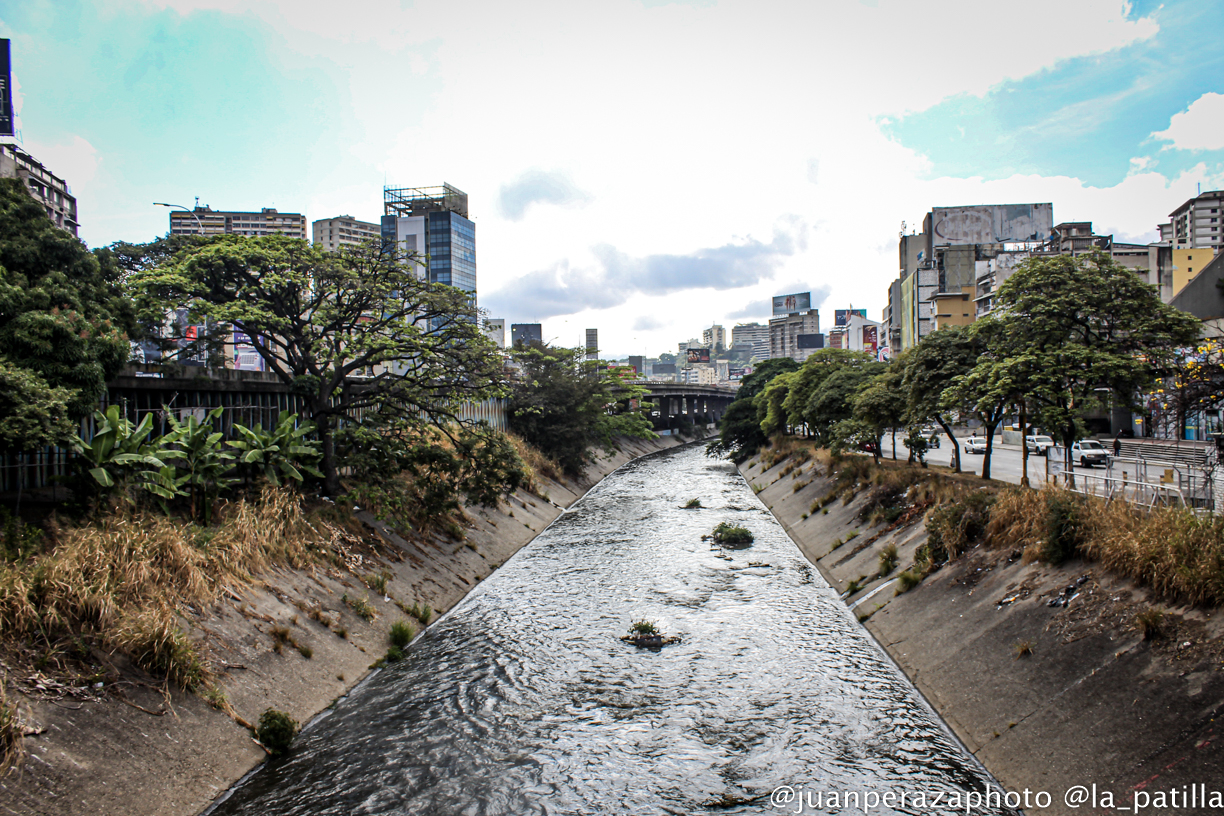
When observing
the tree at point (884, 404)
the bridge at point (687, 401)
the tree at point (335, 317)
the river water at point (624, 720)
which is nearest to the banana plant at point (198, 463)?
the tree at point (335, 317)

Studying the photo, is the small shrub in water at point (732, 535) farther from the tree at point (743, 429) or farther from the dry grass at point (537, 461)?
the tree at point (743, 429)

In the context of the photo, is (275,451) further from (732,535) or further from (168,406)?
(732,535)

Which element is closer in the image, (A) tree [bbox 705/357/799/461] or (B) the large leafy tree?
(B) the large leafy tree

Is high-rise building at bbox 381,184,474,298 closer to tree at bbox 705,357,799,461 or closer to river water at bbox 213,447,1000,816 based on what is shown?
tree at bbox 705,357,799,461

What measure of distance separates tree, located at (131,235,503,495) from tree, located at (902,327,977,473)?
747 inches

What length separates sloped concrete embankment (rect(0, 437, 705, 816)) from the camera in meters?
11.4

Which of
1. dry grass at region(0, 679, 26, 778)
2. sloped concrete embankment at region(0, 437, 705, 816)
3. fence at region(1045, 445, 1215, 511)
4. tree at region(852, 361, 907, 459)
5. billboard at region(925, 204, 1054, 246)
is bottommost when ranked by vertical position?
sloped concrete embankment at region(0, 437, 705, 816)

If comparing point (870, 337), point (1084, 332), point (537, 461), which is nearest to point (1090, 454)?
point (1084, 332)

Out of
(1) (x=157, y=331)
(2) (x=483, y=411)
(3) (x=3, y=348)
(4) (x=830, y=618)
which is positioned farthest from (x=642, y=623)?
(2) (x=483, y=411)

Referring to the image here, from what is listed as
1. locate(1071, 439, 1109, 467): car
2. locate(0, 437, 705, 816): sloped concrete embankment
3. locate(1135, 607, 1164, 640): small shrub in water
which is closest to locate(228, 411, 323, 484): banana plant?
locate(0, 437, 705, 816): sloped concrete embankment

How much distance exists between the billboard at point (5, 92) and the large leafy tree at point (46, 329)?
84.0ft

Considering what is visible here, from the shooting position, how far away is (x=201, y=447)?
71.4 ft

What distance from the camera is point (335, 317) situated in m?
28.0

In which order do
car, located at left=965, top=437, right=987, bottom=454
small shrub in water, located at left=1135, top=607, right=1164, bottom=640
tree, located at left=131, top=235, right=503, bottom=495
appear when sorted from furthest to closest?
car, located at left=965, top=437, right=987, bottom=454
tree, located at left=131, top=235, right=503, bottom=495
small shrub in water, located at left=1135, top=607, right=1164, bottom=640
